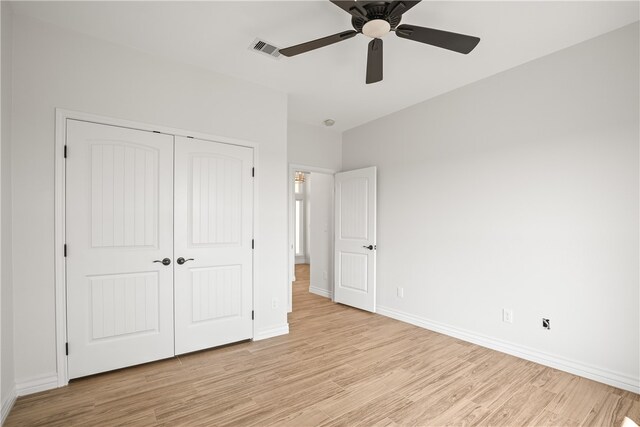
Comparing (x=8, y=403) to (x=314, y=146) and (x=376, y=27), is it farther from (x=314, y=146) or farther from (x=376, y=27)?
(x=314, y=146)

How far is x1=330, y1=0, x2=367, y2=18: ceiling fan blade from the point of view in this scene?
179 centimetres

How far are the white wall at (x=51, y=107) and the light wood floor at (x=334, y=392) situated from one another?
0.60 metres

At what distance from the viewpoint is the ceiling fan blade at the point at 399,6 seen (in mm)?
1821

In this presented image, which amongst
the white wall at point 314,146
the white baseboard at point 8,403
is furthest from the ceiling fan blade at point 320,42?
the white baseboard at point 8,403

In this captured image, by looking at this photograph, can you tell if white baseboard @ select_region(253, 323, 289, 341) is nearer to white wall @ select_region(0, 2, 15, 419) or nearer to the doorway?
the doorway

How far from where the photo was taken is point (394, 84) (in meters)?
3.53

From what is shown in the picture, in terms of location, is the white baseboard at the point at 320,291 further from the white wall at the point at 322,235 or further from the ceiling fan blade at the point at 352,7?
the ceiling fan blade at the point at 352,7

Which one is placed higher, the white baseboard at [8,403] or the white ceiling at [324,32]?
the white ceiling at [324,32]

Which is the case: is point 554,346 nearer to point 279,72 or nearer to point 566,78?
point 566,78

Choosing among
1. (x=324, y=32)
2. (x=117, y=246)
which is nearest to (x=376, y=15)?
(x=324, y=32)

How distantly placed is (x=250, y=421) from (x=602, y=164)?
136 inches

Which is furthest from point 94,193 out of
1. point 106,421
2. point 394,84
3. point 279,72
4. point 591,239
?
point 591,239

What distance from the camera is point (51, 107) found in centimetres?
245

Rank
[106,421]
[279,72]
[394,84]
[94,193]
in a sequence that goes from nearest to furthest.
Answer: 1. [106,421]
2. [94,193]
3. [279,72]
4. [394,84]
